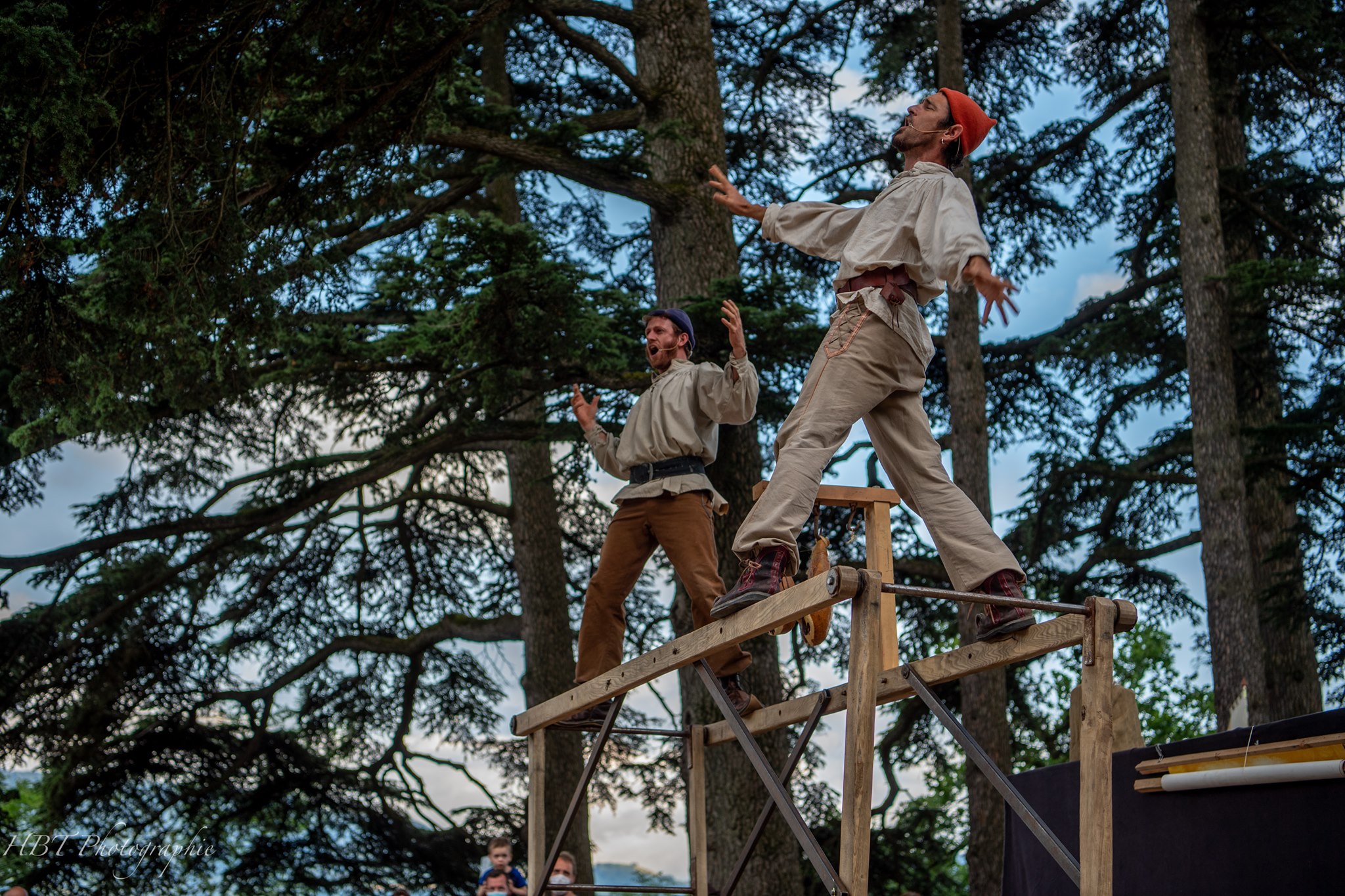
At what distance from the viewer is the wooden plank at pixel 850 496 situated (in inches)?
203

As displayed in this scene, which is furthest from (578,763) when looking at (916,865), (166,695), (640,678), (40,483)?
(640,678)

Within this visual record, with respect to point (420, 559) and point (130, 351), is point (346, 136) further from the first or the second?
point (420, 559)

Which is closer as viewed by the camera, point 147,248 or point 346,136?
point 147,248

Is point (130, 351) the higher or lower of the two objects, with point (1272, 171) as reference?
lower

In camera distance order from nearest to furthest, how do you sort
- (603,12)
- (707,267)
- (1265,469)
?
(707,267)
(603,12)
(1265,469)

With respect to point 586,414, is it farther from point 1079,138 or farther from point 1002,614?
point 1079,138

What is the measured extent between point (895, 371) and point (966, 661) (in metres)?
0.96

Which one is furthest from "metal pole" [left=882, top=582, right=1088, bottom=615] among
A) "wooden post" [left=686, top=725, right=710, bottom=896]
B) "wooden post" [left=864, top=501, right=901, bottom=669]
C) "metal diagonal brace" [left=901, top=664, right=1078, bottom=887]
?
"wooden post" [left=686, top=725, right=710, bottom=896]

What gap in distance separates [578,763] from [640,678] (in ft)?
27.7

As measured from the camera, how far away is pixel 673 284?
9539 mm

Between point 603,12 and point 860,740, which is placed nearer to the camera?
point 860,740

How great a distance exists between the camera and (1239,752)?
4.41 metres

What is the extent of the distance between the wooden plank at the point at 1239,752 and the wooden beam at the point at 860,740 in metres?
1.49

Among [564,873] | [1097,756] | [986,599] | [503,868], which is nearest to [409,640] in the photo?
[564,873]
